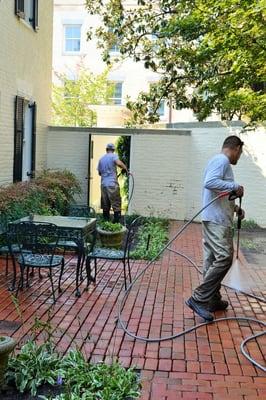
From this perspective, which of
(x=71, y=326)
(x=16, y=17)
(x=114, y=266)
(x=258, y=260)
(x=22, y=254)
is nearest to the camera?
(x=71, y=326)

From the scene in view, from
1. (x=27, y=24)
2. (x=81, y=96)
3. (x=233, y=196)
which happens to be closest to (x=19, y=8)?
(x=27, y=24)

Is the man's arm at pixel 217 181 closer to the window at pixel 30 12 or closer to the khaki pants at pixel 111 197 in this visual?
the khaki pants at pixel 111 197

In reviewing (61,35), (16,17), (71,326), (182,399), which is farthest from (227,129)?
(61,35)

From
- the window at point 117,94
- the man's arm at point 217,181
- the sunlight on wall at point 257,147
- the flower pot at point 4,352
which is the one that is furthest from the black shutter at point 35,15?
the window at point 117,94

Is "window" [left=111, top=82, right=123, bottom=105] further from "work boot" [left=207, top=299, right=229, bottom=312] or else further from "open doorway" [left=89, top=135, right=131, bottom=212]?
"work boot" [left=207, top=299, right=229, bottom=312]

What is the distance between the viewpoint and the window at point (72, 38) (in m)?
24.4

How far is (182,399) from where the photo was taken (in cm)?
334

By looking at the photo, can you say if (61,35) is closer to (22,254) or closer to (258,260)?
(258,260)

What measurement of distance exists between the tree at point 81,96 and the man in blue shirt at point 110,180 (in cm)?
1369

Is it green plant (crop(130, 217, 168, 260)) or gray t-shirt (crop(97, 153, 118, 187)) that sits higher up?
gray t-shirt (crop(97, 153, 118, 187))

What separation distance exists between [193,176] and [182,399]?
9.21m

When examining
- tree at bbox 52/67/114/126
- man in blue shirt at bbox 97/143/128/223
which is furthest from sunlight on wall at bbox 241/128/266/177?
tree at bbox 52/67/114/126

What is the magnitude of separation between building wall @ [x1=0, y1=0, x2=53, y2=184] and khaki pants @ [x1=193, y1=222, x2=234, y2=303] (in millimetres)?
5195

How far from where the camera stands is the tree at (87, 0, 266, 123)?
7.39 metres
